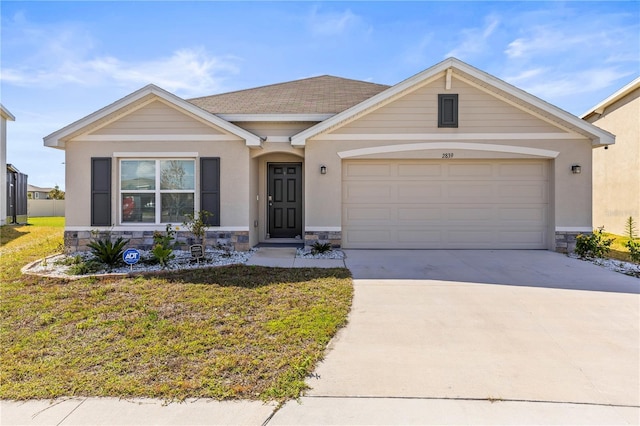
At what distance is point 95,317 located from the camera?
437 centimetres

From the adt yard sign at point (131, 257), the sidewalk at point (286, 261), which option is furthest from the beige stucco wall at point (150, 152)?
the adt yard sign at point (131, 257)

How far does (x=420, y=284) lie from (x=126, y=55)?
29.2 ft

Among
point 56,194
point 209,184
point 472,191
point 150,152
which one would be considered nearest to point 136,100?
point 150,152

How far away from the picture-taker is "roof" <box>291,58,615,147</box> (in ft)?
28.1

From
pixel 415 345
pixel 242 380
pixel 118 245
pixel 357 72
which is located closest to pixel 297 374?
pixel 242 380

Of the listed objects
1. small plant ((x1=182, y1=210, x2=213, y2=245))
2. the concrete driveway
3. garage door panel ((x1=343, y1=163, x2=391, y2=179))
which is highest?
garage door panel ((x1=343, y1=163, x2=391, y2=179))

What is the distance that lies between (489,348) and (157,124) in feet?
28.5

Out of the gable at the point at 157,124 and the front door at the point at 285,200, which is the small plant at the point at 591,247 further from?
the gable at the point at 157,124

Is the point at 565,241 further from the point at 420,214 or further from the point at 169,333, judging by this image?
the point at 169,333

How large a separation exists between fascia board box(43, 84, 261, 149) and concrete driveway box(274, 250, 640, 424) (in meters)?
4.73

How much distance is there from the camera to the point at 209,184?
347 inches

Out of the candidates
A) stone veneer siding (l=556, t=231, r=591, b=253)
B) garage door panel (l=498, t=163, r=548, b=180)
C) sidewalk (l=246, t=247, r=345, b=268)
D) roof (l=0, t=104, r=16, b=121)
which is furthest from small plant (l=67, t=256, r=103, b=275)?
roof (l=0, t=104, r=16, b=121)

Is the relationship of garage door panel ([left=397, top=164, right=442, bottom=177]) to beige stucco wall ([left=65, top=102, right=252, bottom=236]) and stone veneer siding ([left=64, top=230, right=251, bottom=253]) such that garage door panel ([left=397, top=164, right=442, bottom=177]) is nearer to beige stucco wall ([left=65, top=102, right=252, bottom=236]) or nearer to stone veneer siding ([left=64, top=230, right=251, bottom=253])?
beige stucco wall ([left=65, top=102, right=252, bottom=236])

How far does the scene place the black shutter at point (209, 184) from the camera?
Answer: 28.9 feet
